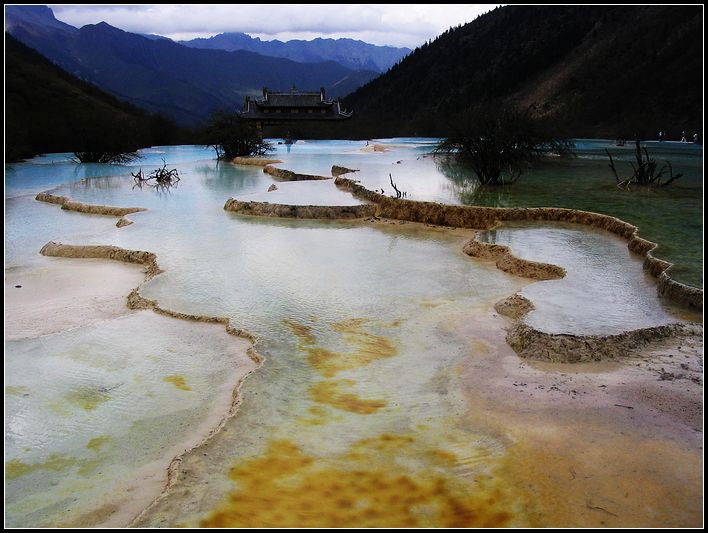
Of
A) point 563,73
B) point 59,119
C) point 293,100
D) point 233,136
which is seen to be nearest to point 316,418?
point 233,136

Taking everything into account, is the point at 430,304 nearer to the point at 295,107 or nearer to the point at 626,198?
the point at 626,198

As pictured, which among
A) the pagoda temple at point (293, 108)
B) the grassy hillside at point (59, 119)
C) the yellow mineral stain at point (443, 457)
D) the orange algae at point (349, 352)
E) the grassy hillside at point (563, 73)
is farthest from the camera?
the pagoda temple at point (293, 108)

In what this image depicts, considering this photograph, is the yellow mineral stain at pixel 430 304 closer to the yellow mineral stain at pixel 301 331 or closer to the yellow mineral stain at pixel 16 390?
the yellow mineral stain at pixel 301 331

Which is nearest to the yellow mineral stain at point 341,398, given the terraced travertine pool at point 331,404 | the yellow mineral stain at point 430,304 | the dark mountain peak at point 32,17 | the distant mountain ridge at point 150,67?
the terraced travertine pool at point 331,404

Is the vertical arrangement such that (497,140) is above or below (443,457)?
above

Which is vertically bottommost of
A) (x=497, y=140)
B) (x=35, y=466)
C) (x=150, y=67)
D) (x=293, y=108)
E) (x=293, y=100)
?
(x=35, y=466)

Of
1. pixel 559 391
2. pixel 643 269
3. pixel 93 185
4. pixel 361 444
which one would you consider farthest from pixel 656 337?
pixel 93 185
